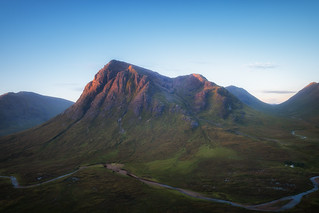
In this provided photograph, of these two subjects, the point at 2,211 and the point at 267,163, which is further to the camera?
the point at 267,163

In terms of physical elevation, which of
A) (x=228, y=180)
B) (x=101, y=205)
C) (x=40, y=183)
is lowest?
(x=40, y=183)

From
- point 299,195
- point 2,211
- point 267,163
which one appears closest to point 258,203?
point 299,195

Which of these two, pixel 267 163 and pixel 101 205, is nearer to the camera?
pixel 101 205

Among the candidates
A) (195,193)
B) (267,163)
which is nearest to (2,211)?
(195,193)

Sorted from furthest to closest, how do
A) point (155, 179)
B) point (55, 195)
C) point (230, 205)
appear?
point (155, 179)
point (55, 195)
point (230, 205)

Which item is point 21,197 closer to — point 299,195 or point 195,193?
point 195,193

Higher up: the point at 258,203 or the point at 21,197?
the point at 258,203

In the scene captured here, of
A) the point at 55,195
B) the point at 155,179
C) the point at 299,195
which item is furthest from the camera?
the point at 155,179

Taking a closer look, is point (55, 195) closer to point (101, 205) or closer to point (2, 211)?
point (2, 211)

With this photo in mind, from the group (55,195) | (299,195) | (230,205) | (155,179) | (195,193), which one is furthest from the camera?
(155,179)
